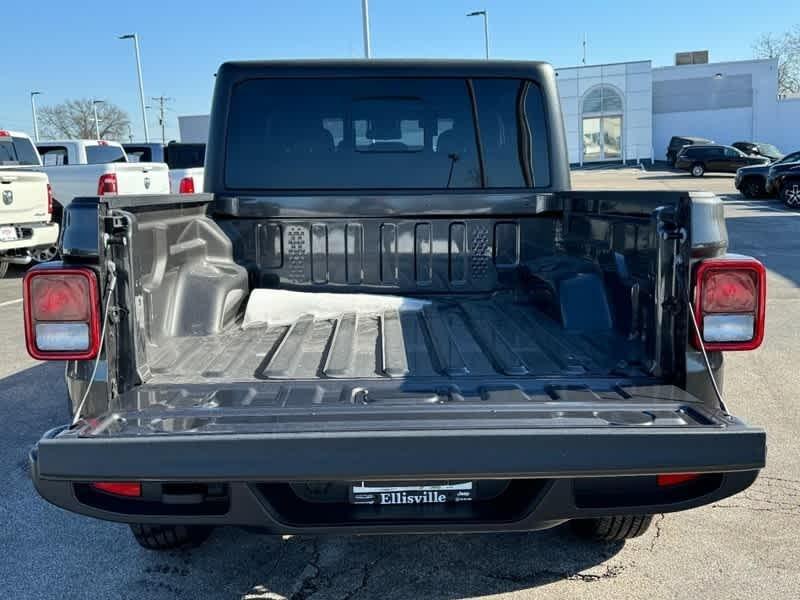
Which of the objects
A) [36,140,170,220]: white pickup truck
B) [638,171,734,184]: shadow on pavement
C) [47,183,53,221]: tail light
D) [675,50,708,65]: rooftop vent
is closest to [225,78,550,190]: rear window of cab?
[36,140,170,220]: white pickup truck

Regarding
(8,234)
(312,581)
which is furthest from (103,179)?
(312,581)

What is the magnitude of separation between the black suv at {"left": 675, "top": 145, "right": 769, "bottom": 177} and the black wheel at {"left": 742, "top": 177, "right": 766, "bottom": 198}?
40.9 ft

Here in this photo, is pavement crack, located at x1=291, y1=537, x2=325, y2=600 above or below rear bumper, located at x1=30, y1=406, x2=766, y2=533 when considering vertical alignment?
below

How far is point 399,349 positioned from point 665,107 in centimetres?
5292

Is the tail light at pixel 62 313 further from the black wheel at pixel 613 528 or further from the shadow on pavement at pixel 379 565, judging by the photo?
the black wheel at pixel 613 528

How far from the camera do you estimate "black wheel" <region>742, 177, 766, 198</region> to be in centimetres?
2250

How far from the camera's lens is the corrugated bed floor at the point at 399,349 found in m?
2.77

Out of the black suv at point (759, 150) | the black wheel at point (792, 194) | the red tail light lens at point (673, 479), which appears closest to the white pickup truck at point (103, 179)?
the red tail light lens at point (673, 479)

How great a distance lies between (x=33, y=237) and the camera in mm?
10164

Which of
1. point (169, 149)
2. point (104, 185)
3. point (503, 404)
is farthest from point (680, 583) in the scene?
point (169, 149)

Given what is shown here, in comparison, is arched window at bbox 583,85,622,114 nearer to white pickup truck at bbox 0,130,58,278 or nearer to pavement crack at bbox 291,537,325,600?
white pickup truck at bbox 0,130,58,278

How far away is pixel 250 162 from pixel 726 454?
276cm

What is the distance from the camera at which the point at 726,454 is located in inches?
82.8

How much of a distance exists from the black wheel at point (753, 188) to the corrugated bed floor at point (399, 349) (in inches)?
851
